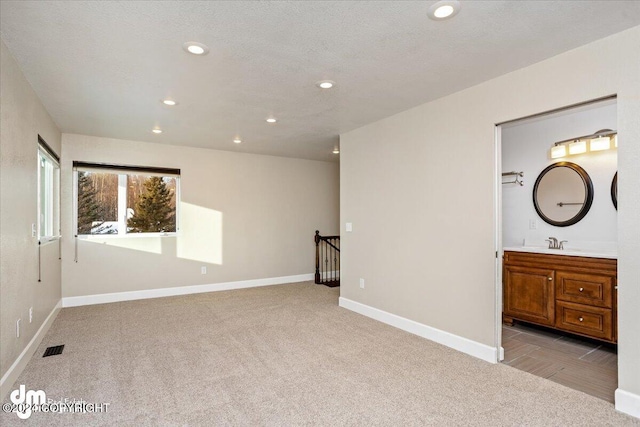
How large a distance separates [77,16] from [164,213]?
390 cm

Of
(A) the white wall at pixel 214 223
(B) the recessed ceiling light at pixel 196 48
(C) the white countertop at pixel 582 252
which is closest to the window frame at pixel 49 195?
(A) the white wall at pixel 214 223

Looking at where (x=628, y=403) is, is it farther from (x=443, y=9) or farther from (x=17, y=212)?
(x=17, y=212)

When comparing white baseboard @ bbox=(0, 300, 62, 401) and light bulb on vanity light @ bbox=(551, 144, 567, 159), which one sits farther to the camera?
light bulb on vanity light @ bbox=(551, 144, 567, 159)

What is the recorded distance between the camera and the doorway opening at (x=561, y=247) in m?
3.09

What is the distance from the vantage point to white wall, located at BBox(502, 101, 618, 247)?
12.4 feet

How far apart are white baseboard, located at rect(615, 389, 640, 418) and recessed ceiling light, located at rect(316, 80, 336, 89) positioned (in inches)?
119

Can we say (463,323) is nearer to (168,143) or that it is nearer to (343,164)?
(343,164)

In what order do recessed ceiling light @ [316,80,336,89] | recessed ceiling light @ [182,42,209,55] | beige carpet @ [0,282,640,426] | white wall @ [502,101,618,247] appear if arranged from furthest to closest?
white wall @ [502,101,618,247]
recessed ceiling light @ [316,80,336,89]
recessed ceiling light @ [182,42,209,55]
beige carpet @ [0,282,640,426]

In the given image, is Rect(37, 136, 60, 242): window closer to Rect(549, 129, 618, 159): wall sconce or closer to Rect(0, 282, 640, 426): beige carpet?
Rect(0, 282, 640, 426): beige carpet

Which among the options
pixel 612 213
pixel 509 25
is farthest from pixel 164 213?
pixel 612 213

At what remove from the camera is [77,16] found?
2104mm

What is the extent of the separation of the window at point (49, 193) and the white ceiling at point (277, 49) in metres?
0.59

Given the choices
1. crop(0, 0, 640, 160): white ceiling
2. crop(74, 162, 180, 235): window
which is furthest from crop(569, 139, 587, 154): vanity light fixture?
crop(74, 162, 180, 235): window

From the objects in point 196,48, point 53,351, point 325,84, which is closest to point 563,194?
point 325,84
